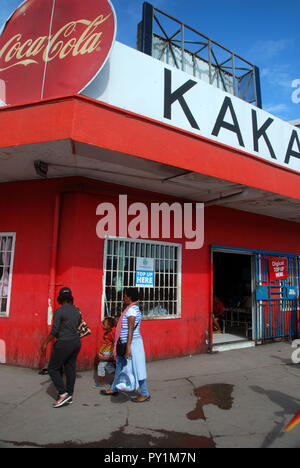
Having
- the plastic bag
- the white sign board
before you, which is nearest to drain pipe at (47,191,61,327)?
the plastic bag

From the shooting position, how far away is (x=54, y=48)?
5.19 m

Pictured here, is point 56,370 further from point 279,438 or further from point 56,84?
point 56,84

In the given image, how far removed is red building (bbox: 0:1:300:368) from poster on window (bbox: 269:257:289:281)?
5.18 ft

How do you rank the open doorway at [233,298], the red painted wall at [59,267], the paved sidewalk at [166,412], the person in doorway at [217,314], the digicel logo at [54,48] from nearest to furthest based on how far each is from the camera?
the paved sidewalk at [166,412]
the digicel logo at [54,48]
the red painted wall at [59,267]
the open doorway at [233,298]
the person in doorway at [217,314]

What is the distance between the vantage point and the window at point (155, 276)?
5.46 meters

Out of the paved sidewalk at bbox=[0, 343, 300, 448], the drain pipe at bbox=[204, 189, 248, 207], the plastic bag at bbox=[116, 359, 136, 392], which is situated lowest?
the paved sidewalk at bbox=[0, 343, 300, 448]

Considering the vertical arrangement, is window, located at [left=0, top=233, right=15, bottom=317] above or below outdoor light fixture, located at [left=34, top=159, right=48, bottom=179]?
below

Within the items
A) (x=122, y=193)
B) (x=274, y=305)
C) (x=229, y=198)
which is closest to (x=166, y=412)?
(x=122, y=193)

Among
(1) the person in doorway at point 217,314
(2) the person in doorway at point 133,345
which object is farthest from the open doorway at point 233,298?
(2) the person in doorway at point 133,345

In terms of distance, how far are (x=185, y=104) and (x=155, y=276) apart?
3674 millimetres

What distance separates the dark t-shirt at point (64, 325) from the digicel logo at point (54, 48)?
360cm

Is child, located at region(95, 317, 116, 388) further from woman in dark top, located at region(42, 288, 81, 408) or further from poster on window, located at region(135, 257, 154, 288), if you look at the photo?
poster on window, located at region(135, 257, 154, 288)

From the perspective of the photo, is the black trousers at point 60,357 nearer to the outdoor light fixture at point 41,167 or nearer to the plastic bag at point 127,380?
the plastic bag at point 127,380

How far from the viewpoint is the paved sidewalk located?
2930 mm
